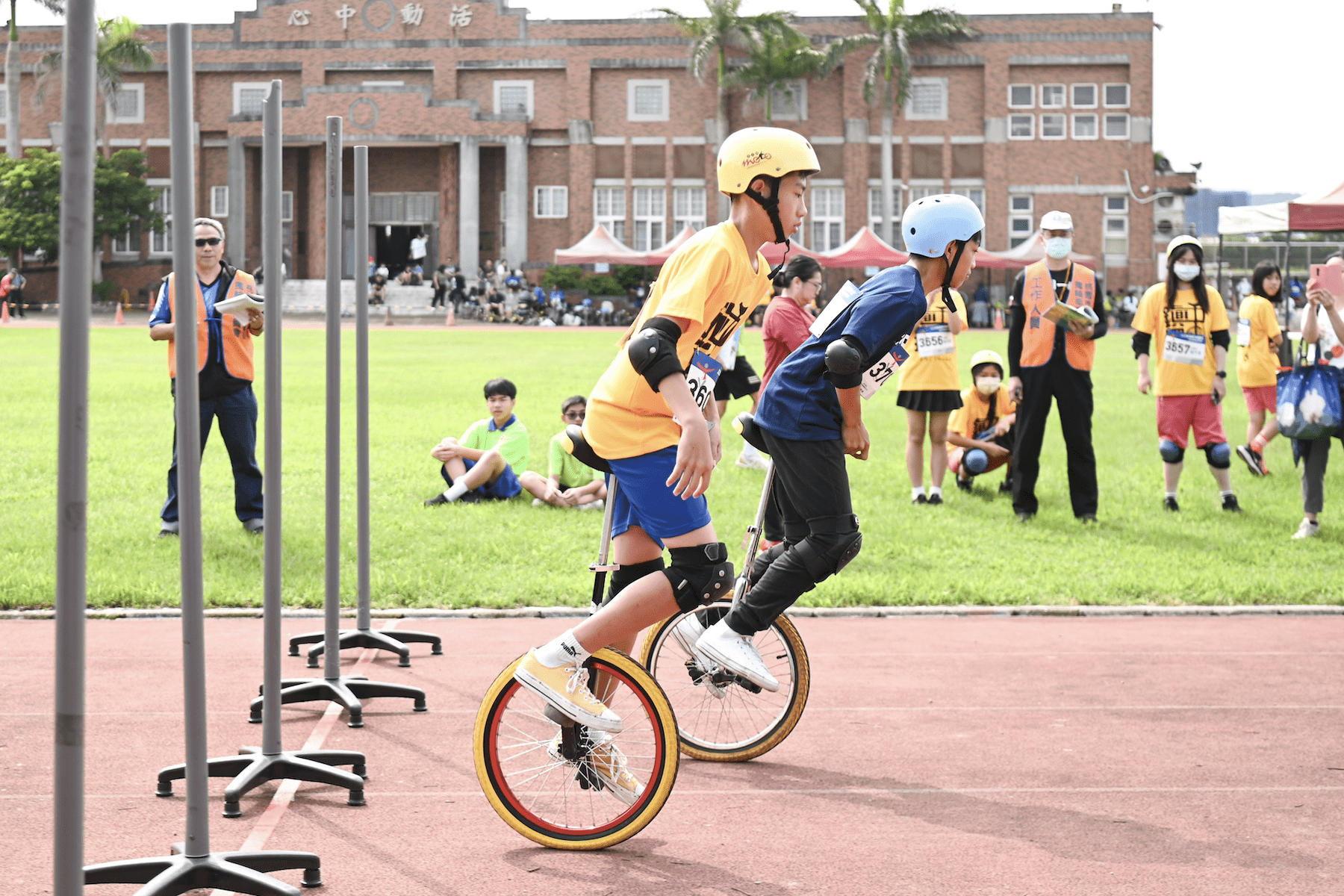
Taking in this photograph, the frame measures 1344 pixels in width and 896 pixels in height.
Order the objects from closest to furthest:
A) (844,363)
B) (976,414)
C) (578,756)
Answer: (578,756), (844,363), (976,414)

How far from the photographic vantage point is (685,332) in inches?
175

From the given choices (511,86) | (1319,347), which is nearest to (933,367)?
(1319,347)

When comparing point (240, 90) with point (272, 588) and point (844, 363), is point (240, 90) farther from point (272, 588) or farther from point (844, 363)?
point (844, 363)

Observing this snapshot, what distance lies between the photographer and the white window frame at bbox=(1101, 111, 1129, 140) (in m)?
61.7

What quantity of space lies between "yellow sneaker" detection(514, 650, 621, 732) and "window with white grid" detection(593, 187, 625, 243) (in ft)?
197

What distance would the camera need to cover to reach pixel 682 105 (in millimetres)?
63156

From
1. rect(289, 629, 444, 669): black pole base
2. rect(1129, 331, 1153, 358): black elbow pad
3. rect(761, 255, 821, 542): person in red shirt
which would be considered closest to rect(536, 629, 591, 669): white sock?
rect(289, 629, 444, 669): black pole base

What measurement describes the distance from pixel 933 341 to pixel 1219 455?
250 centimetres

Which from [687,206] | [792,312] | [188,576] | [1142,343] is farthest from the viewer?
[687,206]

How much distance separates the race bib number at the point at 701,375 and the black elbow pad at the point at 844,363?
0.44 m

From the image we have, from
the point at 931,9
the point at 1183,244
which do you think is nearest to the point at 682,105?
the point at 931,9

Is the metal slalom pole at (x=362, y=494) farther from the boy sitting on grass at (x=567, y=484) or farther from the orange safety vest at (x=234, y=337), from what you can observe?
the boy sitting on grass at (x=567, y=484)

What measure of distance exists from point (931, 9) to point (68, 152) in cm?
6211

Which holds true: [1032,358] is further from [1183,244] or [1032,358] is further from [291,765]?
[291,765]
